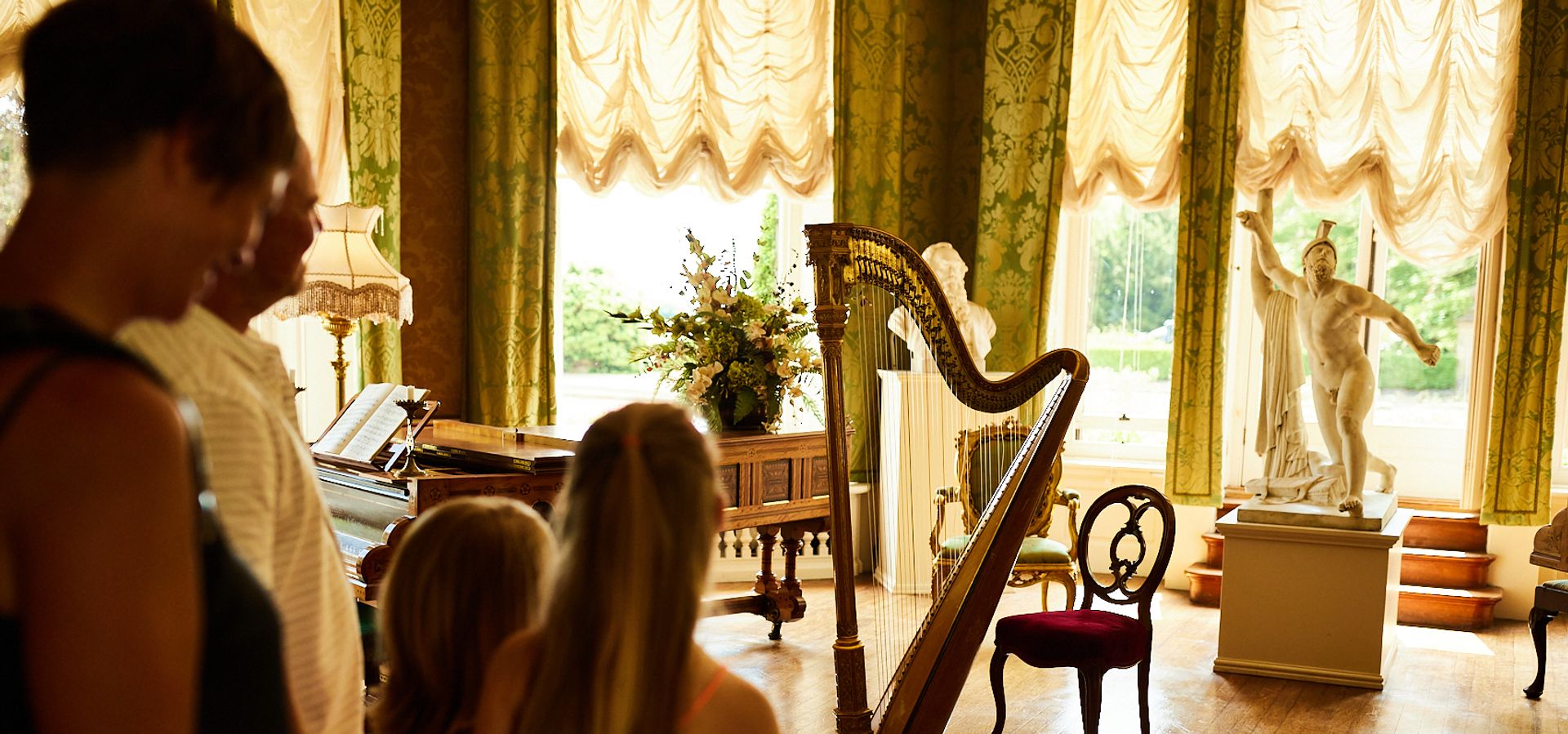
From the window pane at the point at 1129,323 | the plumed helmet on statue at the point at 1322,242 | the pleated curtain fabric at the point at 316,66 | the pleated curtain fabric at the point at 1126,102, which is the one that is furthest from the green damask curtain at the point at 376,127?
the plumed helmet on statue at the point at 1322,242

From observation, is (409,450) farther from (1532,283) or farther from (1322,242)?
(1532,283)

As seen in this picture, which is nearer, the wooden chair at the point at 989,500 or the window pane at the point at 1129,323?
the wooden chair at the point at 989,500

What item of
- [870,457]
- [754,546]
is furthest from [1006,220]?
[754,546]

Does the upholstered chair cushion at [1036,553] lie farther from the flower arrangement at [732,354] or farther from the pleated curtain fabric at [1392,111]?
the pleated curtain fabric at [1392,111]

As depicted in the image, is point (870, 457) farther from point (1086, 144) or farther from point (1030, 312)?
point (1086, 144)

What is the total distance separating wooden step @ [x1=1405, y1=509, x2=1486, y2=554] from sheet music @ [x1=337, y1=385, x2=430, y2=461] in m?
4.77

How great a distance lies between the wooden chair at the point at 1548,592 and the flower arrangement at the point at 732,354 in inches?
111

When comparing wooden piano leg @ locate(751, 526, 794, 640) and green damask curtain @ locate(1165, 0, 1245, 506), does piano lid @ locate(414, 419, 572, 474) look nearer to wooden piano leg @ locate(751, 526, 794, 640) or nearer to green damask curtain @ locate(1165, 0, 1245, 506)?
wooden piano leg @ locate(751, 526, 794, 640)

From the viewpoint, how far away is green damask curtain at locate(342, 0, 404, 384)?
521cm

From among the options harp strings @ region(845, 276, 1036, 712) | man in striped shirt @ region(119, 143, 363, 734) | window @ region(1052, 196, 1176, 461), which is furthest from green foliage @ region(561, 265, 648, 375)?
man in striped shirt @ region(119, 143, 363, 734)

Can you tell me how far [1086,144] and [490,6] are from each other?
3090 millimetres

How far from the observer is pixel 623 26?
5922mm

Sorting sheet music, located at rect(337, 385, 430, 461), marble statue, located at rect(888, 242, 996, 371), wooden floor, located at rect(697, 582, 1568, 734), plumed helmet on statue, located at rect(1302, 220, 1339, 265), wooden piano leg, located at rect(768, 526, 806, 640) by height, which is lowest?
wooden floor, located at rect(697, 582, 1568, 734)

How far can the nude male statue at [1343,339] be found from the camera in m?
4.52
